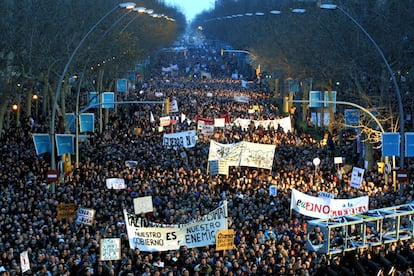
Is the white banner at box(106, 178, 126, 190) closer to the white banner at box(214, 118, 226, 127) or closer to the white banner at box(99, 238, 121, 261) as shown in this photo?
the white banner at box(99, 238, 121, 261)

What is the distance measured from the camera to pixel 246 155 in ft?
107

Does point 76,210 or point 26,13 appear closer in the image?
point 76,210

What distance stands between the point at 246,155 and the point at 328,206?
8387 mm

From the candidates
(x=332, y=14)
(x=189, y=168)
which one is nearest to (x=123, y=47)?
(x=332, y=14)

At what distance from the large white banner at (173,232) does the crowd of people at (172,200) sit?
0.24m

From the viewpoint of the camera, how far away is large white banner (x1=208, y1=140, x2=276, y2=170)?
3259 cm

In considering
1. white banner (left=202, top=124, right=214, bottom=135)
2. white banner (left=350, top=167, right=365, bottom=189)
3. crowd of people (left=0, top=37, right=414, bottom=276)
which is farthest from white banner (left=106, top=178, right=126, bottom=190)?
white banner (left=202, top=124, right=214, bottom=135)

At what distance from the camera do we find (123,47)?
6175 cm

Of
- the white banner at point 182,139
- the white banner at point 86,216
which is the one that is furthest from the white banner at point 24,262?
the white banner at point 182,139

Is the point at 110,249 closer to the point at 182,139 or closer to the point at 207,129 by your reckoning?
the point at 182,139

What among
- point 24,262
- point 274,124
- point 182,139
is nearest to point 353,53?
point 274,124

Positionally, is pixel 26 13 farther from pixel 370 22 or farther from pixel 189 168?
pixel 370 22

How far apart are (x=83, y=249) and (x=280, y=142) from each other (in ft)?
70.3

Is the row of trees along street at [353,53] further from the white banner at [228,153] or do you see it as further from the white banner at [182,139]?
the white banner at [182,139]
